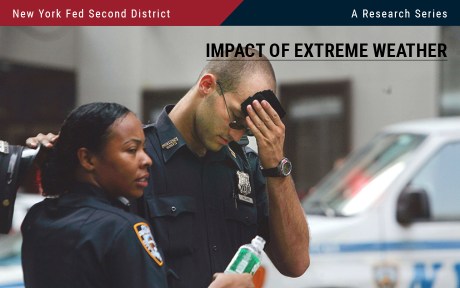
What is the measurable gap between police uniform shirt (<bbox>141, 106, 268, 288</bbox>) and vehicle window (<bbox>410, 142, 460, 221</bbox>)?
2.78 meters

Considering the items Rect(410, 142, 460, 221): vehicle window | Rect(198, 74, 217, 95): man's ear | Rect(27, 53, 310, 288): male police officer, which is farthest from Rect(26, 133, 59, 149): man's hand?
Rect(410, 142, 460, 221): vehicle window

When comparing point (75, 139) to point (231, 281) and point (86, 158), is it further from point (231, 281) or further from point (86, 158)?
point (231, 281)

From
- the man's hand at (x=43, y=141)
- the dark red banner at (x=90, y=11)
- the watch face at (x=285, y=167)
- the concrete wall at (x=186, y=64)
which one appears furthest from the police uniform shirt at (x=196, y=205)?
the concrete wall at (x=186, y=64)

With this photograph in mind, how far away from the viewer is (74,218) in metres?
1.90

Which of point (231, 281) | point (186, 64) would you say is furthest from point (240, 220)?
point (186, 64)

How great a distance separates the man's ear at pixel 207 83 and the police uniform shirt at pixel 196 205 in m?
0.13

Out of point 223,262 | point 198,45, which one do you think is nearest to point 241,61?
point 223,262

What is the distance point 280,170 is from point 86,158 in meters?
0.60

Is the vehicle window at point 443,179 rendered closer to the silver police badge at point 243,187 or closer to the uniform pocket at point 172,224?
the silver police badge at point 243,187

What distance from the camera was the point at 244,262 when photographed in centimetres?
216

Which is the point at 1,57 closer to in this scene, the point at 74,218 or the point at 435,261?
the point at 435,261

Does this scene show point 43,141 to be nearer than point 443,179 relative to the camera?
Yes

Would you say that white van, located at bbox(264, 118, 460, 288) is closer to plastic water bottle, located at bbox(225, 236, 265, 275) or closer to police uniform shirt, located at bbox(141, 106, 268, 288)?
police uniform shirt, located at bbox(141, 106, 268, 288)

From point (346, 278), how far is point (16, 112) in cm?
801
